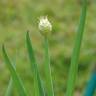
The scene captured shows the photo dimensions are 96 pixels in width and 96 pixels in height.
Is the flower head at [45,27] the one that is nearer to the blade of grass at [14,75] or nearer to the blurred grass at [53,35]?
the blade of grass at [14,75]

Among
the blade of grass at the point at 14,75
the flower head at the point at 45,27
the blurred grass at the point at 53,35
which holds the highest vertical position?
the flower head at the point at 45,27

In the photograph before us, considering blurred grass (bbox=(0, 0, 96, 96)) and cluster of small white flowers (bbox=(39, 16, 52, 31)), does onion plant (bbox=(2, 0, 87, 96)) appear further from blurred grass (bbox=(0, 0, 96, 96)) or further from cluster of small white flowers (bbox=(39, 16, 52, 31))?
blurred grass (bbox=(0, 0, 96, 96))

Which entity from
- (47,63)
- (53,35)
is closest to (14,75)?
(47,63)

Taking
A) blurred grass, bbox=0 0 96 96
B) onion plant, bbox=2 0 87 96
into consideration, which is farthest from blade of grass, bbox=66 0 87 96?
blurred grass, bbox=0 0 96 96

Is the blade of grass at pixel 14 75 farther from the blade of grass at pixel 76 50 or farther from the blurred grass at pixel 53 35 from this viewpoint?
the blurred grass at pixel 53 35

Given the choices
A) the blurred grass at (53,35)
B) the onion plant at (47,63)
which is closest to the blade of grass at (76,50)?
the onion plant at (47,63)

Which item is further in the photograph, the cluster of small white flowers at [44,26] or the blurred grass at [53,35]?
the blurred grass at [53,35]

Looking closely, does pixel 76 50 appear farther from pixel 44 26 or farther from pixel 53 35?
→ pixel 53 35

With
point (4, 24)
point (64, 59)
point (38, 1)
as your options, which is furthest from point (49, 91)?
point (38, 1)

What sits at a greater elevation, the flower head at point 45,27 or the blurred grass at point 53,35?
the flower head at point 45,27
